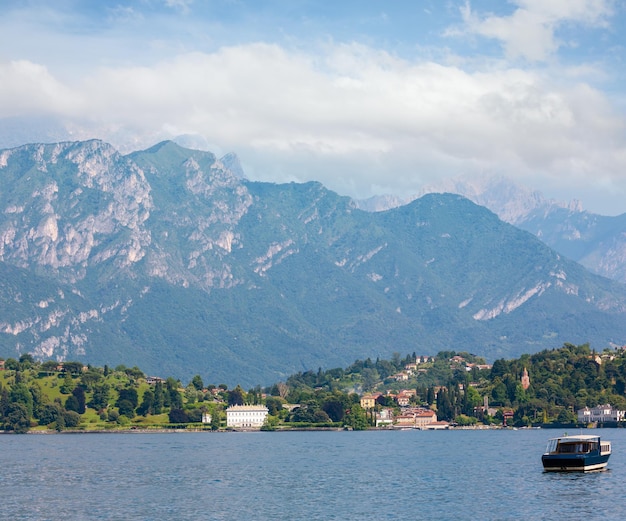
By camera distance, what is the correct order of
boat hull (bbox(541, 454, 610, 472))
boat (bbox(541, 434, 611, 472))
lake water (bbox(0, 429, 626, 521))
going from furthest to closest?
1. boat (bbox(541, 434, 611, 472))
2. boat hull (bbox(541, 454, 610, 472))
3. lake water (bbox(0, 429, 626, 521))

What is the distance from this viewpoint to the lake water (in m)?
109

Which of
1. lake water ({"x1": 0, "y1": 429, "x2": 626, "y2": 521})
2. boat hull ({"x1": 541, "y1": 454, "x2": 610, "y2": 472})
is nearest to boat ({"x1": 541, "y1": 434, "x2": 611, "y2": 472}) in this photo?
boat hull ({"x1": 541, "y1": 454, "x2": 610, "y2": 472})

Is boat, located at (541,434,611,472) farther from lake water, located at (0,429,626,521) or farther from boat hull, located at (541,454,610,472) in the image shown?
lake water, located at (0,429,626,521)

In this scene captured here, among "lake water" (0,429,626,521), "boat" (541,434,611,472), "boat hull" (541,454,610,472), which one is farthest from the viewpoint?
"boat" (541,434,611,472)

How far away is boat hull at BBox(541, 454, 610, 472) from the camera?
145125 millimetres

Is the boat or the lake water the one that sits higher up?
the boat

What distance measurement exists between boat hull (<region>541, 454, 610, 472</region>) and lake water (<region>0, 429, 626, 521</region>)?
1.81 metres

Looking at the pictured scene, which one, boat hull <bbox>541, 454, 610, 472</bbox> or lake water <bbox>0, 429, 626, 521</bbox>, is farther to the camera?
boat hull <bbox>541, 454, 610, 472</bbox>

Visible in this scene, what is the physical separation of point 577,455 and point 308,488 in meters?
37.6

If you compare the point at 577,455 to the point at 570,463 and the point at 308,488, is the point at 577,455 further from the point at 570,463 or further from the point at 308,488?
the point at 308,488

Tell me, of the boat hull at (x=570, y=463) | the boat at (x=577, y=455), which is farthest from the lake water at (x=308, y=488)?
the boat at (x=577, y=455)

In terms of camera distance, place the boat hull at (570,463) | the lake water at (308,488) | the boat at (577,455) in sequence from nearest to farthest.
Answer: the lake water at (308,488) < the boat hull at (570,463) < the boat at (577,455)

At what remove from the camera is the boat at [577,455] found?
5733 inches

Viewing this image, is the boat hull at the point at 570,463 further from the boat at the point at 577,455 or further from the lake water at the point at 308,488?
the lake water at the point at 308,488
